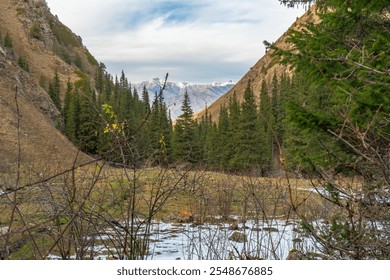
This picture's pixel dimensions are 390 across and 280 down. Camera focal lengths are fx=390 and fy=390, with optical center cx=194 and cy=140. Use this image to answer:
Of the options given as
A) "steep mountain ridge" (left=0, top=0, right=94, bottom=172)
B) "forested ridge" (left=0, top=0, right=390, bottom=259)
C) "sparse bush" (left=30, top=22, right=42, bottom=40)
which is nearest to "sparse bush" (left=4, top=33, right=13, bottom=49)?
"steep mountain ridge" (left=0, top=0, right=94, bottom=172)

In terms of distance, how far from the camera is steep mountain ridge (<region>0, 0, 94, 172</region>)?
83.7 ft

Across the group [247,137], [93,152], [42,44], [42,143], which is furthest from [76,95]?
[42,44]

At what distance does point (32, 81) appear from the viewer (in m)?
48.7

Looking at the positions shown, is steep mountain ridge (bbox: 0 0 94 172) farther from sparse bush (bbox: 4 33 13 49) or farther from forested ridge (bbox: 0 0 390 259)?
sparse bush (bbox: 4 33 13 49)

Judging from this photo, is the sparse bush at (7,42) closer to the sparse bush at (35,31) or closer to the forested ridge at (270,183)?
the sparse bush at (35,31)

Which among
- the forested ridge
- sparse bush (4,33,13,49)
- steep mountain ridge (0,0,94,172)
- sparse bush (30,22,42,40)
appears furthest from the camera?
sparse bush (30,22,42,40)

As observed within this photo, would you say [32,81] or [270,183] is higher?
[32,81]

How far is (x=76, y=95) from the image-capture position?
164 feet

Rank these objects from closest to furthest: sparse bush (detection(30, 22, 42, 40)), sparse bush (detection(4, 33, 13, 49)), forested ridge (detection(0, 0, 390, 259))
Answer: forested ridge (detection(0, 0, 390, 259)), sparse bush (detection(4, 33, 13, 49)), sparse bush (detection(30, 22, 42, 40))

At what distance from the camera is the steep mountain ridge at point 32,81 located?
25516 millimetres

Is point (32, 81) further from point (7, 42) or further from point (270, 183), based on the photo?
point (270, 183)

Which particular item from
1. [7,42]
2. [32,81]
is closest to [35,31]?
[7,42]
